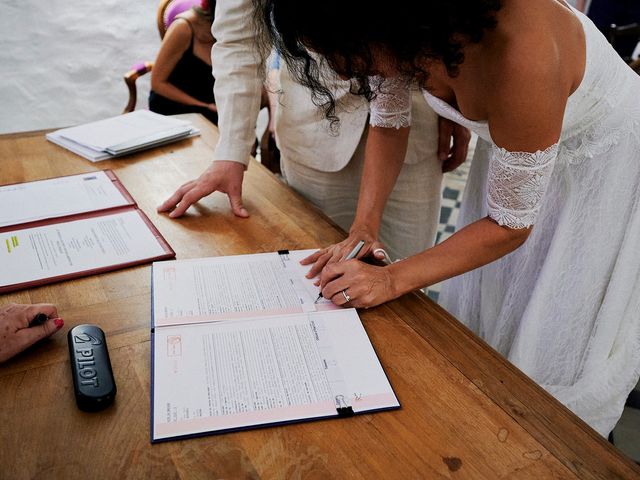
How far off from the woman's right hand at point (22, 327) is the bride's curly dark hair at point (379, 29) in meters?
0.58

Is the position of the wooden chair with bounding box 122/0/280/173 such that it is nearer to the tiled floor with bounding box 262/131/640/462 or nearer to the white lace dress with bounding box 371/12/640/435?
the tiled floor with bounding box 262/131/640/462

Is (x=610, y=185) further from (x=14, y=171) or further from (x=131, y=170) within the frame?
(x=14, y=171)

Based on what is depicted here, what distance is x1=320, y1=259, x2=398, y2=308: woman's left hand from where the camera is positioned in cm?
108

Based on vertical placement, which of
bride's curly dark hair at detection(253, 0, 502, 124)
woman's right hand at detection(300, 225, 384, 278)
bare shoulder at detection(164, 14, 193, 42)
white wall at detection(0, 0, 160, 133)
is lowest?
white wall at detection(0, 0, 160, 133)

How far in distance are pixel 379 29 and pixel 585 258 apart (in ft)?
2.63

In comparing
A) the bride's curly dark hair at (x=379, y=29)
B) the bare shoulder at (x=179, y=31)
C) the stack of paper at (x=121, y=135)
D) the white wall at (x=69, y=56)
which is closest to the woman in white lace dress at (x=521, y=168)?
the bride's curly dark hair at (x=379, y=29)

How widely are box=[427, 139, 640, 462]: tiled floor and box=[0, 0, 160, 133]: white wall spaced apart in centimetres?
241

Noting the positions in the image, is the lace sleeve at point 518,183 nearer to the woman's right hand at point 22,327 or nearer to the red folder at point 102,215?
the red folder at point 102,215

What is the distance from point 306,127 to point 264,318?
74 centimetres

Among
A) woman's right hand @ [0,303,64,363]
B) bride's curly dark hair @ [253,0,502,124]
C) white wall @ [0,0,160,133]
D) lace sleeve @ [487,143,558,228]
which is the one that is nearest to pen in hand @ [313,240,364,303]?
lace sleeve @ [487,143,558,228]

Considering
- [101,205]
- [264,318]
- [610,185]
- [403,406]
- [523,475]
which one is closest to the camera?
[523,475]

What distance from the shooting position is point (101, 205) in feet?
4.63

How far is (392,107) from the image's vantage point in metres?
1.41

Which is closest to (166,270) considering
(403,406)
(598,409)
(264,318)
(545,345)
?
(264,318)
